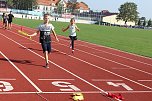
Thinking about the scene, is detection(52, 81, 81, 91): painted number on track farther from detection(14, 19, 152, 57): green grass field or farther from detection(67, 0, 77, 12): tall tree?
detection(67, 0, 77, 12): tall tree

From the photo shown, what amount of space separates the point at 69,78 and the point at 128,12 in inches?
5471

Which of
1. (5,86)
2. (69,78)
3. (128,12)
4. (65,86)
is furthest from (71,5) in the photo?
(5,86)

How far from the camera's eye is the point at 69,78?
1112 centimetres

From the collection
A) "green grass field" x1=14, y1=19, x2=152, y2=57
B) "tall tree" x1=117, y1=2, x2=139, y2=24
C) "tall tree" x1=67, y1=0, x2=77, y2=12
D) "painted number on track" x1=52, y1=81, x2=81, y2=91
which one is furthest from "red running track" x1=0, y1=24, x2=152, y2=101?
"tall tree" x1=67, y1=0, x2=77, y2=12

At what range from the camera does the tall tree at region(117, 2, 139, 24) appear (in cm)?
14600

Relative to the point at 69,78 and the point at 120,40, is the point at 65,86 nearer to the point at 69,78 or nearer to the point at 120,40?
the point at 69,78

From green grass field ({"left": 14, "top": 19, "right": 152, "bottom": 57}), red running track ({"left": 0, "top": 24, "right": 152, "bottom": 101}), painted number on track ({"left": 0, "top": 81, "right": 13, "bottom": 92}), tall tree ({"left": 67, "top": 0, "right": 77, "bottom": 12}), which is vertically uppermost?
tall tree ({"left": 67, "top": 0, "right": 77, "bottom": 12})

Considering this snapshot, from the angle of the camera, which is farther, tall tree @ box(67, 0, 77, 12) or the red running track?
tall tree @ box(67, 0, 77, 12)

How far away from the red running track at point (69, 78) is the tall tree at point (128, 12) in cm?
13088

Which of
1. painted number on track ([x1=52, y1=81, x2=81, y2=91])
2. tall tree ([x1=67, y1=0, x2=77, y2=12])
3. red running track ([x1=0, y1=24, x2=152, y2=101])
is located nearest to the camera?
red running track ([x1=0, y1=24, x2=152, y2=101])

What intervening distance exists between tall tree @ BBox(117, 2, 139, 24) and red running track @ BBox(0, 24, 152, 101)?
131 metres

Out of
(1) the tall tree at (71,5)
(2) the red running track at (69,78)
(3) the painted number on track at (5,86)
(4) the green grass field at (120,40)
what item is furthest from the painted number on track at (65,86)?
(1) the tall tree at (71,5)

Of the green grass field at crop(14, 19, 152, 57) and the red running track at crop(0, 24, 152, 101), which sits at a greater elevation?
the red running track at crop(0, 24, 152, 101)

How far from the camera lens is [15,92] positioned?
349 inches
